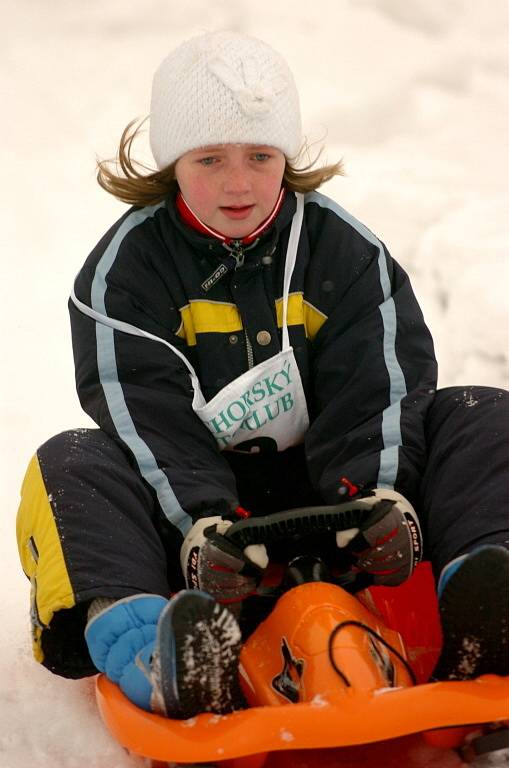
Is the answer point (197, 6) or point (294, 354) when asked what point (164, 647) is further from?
point (197, 6)

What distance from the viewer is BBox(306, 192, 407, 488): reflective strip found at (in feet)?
5.70

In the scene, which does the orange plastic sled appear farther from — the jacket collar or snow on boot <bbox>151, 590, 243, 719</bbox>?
the jacket collar

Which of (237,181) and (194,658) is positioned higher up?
(237,181)

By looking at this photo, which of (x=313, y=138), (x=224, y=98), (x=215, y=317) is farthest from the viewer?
(x=313, y=138)

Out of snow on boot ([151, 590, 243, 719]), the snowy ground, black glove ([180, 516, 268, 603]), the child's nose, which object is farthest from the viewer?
the snowy ground

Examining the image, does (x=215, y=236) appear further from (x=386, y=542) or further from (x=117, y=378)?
(x=386, y=542)

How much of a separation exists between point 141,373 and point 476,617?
72 cm

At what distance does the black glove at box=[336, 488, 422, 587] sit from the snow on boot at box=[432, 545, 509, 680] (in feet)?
0.66

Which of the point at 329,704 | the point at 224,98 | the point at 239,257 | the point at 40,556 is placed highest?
the point at 224,98

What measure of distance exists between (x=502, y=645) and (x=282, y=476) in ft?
2.31

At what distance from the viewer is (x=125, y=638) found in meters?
1.45

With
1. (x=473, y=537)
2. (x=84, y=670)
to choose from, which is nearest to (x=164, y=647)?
(x=84, y=670)

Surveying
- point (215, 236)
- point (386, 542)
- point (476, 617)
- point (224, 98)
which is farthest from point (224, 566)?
point (224, 98)

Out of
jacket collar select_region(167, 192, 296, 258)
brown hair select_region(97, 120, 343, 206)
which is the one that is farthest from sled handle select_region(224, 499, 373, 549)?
brown hair select_region(97, 120, 343, 206)
